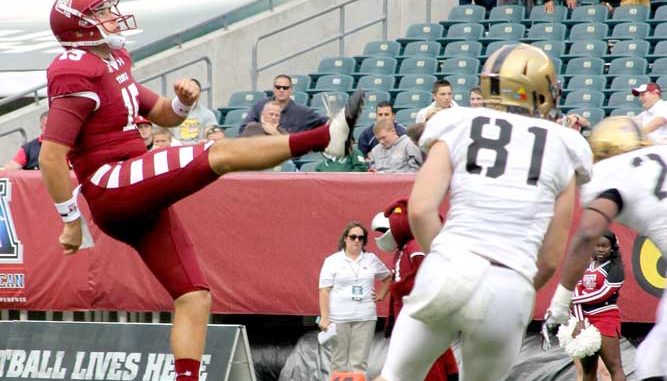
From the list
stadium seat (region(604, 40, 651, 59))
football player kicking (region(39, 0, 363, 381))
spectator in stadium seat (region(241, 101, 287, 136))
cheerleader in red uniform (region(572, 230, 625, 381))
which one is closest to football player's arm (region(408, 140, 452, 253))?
football player kicking (region(39, 0, 363, 381))

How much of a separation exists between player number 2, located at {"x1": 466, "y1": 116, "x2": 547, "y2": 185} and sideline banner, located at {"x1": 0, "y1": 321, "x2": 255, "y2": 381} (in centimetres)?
545

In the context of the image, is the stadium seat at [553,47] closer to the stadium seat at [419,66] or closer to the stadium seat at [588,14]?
the stadium seat at [588,14]

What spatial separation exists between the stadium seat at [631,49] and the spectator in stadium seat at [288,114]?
3.30 meters

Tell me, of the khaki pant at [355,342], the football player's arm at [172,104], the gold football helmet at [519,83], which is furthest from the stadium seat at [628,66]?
the gold football helmet at [519,83]

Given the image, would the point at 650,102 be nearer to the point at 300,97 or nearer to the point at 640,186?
the point at 300,97

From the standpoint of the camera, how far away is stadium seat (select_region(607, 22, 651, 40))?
14.9 meters

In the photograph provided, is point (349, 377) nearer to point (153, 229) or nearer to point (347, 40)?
point (153, 229)

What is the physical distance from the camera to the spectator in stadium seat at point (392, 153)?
1166cm

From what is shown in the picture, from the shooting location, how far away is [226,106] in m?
16.0

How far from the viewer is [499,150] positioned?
17.3 feet

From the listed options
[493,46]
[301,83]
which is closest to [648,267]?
[493,46]

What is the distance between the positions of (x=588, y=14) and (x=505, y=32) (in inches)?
36.7

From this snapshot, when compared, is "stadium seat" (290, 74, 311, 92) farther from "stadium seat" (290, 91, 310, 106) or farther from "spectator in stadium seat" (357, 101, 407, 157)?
"spectator in stadium seat" (357, 101, 407, 157)

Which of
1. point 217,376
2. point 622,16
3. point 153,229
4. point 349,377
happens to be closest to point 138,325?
point 217,376
